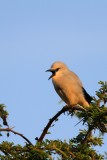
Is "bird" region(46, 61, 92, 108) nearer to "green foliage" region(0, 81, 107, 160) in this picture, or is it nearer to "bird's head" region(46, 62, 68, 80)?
"bird's head" region(46, 62, 68, 80)

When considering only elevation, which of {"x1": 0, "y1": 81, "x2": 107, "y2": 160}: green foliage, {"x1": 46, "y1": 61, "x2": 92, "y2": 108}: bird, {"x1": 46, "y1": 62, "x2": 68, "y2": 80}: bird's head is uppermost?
{"x1": 46, "y1": 62, "x2": 68, "y2": 80}: bird's head

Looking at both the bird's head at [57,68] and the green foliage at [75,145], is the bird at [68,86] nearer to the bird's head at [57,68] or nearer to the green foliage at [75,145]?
the bird's head at [57,68]

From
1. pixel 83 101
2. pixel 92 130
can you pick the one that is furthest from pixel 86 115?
pixel 83 101

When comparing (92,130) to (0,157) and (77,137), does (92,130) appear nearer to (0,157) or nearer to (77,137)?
(77,137)

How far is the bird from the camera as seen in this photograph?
9.01m

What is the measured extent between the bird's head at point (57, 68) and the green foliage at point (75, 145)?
371cm

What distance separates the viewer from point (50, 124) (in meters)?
5.78

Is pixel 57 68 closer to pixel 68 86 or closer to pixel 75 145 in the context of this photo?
pixel 68 86

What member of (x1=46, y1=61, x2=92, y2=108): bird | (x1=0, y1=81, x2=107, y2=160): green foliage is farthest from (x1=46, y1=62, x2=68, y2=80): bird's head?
(x1=0, y1=81, x2=107, y2=160): green foliage

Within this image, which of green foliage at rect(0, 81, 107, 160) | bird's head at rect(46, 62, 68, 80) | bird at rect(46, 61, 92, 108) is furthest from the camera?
bird's head at rect(46, 62, 68, 80)

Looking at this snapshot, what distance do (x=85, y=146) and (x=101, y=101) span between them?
1.88 feet

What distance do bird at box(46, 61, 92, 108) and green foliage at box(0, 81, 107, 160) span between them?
341 centimetres

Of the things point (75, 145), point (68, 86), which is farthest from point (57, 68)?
point (75, 145)

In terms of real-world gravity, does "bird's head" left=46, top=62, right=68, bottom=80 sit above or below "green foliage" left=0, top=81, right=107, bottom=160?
above
